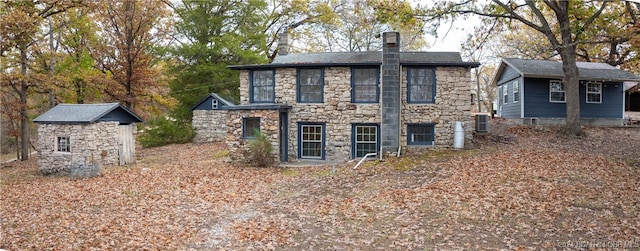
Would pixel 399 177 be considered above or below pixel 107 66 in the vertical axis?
below

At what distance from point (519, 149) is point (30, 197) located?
15.9m

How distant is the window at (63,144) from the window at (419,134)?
13.3 meters

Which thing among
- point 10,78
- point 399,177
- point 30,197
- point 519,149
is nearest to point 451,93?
point 519,149

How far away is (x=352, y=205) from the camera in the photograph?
9.37 metres

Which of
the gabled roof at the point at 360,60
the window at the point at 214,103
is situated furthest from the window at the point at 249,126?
the window at the point at 214,103

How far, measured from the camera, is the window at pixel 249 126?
52.4 ft

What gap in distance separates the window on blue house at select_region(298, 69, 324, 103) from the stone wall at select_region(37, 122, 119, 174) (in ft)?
26.1

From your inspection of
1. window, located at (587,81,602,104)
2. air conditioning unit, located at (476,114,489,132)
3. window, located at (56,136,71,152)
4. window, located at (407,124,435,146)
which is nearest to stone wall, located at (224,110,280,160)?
window, located at (407,124,435,146)

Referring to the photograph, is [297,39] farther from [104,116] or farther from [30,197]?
[30,197]

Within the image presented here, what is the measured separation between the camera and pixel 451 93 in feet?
51.8

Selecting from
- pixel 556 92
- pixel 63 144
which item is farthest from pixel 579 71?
pixel 63 144

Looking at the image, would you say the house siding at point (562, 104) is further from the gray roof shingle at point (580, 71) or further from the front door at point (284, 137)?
the front door at point (284, 137)

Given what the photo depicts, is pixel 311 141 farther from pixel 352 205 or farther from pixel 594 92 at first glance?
pixel 594 92

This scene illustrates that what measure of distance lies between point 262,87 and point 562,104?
1579 centimetres
